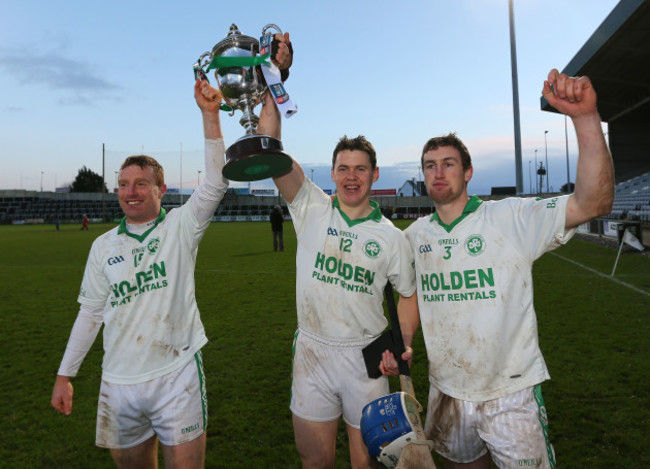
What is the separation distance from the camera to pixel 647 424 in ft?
12.4

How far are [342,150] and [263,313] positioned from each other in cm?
587

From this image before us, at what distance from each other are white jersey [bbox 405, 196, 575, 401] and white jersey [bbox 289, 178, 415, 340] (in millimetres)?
230

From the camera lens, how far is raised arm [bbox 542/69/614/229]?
1.91 meters

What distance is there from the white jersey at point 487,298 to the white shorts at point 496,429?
0.20 feet

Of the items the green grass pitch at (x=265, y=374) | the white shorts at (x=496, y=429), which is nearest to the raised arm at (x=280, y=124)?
the white shorts at (x=496, y=429)

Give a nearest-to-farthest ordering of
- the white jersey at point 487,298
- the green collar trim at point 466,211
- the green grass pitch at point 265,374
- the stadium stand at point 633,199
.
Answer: the white jersey at point 487,298 → the green collar trim at point 466,211 → the green grass pitch at point 265,374 → the stadium stand at point 633,199

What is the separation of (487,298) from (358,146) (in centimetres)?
116

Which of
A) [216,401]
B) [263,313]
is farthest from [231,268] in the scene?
[216,401]

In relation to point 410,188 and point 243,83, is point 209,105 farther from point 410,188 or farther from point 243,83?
point 410,188

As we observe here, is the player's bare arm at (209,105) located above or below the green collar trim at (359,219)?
above

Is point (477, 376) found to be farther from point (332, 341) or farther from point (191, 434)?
point (191, 434)

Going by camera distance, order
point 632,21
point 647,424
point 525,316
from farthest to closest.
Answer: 1. point 632,21
2. point 647,424
3. point 525,316

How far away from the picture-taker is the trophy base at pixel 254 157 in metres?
2.19

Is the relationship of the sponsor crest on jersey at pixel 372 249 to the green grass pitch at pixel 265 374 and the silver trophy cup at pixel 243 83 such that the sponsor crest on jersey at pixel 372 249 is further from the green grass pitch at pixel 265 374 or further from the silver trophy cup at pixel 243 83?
the green grass pitch at pixel 265 374
